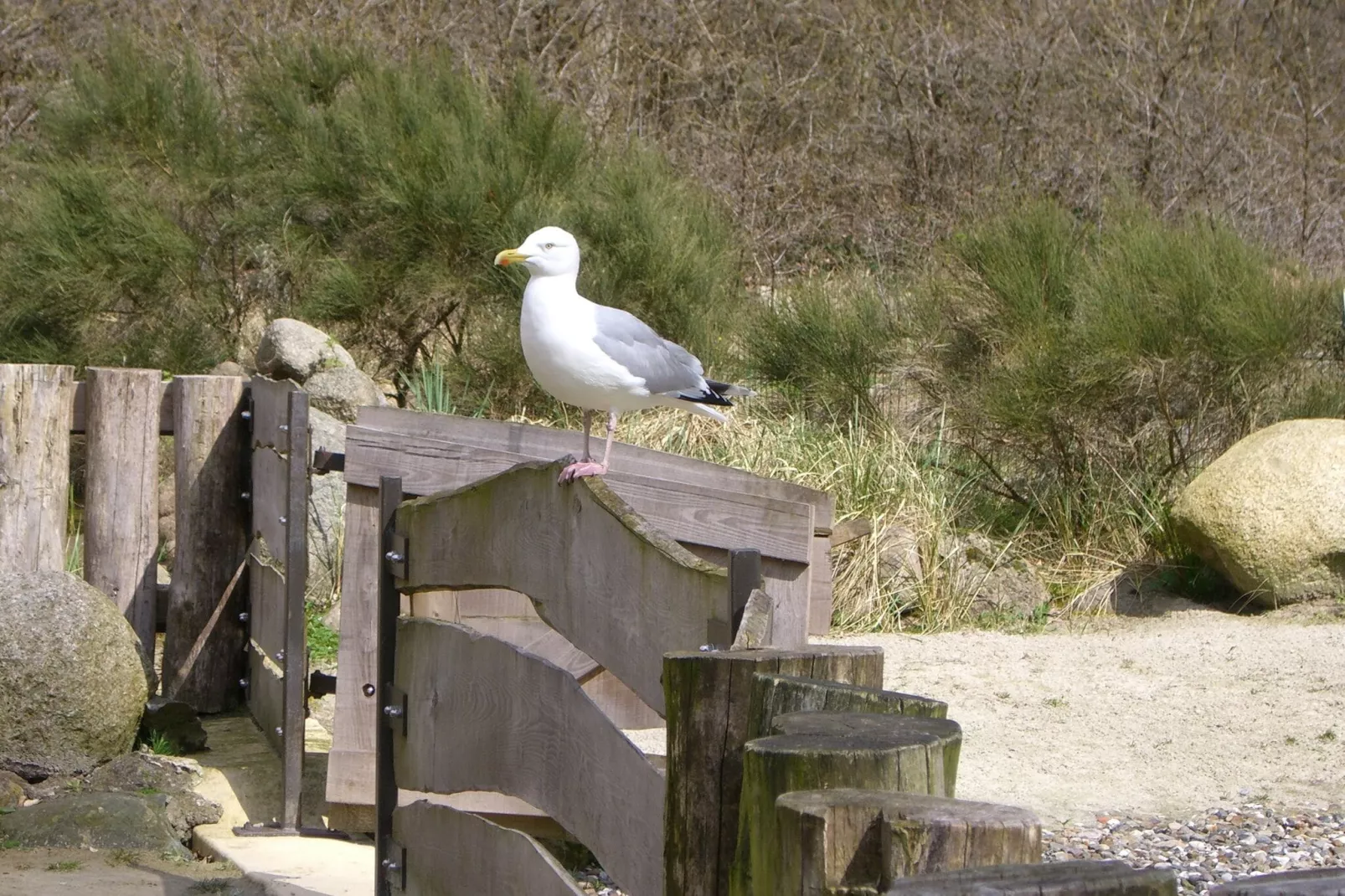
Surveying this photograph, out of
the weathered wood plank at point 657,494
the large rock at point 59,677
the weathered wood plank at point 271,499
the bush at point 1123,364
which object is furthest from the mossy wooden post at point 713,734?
the bush at point 1123,364

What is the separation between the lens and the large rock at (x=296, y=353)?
8.59 meters

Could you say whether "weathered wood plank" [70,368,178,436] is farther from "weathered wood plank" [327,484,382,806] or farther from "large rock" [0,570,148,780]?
"weathered wood plank" [327,484,382,806]

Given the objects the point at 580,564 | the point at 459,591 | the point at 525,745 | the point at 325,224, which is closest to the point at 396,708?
the point at 525,745

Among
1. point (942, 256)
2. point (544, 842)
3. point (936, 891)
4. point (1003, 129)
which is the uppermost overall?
point (1003, 129)

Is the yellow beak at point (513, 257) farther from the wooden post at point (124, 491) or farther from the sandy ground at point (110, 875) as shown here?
the sandy ground at point (110, 875)

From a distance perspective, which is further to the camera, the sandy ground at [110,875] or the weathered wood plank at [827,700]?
the sandy ground at [110,875]

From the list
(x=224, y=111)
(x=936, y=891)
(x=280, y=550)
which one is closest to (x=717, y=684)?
(x=936, y=891)

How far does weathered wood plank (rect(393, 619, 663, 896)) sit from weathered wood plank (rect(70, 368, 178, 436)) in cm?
300

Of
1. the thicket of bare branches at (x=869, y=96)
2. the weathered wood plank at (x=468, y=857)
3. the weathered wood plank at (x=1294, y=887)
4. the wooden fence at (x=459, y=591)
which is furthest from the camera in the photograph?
the thicket of bare branches at (x=869, y=96)

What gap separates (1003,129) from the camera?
1448 centimetres

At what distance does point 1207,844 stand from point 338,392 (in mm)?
5435

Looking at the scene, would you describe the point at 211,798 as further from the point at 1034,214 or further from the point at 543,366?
the point at 1034,214

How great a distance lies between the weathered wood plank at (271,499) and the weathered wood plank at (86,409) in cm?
41

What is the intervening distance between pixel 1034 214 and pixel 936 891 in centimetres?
885
